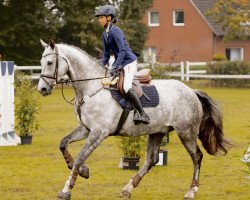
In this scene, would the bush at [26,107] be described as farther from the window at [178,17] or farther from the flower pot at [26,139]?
the window at [178,17]

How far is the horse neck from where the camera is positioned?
35.0 feet

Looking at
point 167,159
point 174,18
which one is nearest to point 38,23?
point 174,18

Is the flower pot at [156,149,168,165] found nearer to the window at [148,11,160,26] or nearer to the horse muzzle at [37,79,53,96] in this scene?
the horse muzzle at [37,79,53,96]

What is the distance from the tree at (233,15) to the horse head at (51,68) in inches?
1492

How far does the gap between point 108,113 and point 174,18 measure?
2125 inches

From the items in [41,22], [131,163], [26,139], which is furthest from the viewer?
[41,22]

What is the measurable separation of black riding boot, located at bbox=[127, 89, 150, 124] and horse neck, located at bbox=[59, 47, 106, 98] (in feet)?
1.52

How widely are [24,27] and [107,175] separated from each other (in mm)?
30423

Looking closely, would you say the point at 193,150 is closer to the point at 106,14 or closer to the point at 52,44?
the point at 106,14

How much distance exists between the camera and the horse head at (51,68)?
10386mm

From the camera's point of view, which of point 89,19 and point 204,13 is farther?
point 204,13

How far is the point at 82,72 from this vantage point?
10.8 m

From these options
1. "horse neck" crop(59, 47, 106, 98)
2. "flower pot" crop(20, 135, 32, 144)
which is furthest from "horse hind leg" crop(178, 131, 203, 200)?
"flower pot" crop(20, 135, 32, 144)

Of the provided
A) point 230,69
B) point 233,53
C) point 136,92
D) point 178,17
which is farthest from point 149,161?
point 233,53
